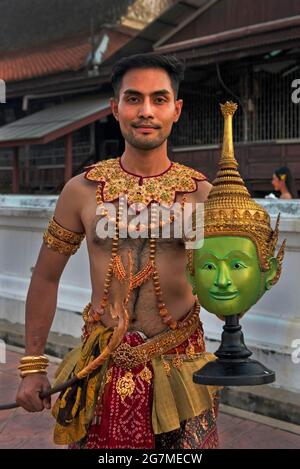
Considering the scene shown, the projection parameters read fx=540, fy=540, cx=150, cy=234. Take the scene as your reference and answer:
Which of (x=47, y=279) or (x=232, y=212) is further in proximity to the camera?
(x=47, y=279)

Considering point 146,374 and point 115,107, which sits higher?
point 115,107


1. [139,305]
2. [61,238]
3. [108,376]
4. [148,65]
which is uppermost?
[148,65]

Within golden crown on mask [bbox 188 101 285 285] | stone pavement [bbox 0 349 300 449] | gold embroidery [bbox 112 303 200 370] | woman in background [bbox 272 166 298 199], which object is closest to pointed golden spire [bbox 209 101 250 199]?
golden crown on mask [bbox 188 101 285 285]

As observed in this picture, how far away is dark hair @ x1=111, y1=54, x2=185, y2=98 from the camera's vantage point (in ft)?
5.38

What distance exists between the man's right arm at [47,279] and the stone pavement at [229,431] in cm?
131

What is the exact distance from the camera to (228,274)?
1.40 m

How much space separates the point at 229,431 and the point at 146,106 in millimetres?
1976

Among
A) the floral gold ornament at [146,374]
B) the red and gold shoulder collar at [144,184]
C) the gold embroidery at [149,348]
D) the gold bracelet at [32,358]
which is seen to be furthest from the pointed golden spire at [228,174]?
the gold bracelet at [32,358]

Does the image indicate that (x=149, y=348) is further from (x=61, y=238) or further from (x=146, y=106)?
(x=146, y=106)

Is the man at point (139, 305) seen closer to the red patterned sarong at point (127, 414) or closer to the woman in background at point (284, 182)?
the red patterned sarong at point (127, 414)

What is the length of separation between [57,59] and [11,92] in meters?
1.76

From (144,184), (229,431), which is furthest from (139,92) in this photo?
(229,431)

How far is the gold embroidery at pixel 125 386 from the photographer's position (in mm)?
1654

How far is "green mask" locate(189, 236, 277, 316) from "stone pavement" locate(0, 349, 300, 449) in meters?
1.59
